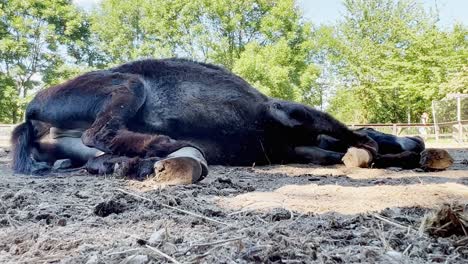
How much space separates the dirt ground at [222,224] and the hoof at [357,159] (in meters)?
1.49

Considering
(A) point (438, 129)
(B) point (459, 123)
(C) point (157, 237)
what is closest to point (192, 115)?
(C) point (157, 237)

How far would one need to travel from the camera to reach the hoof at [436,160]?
383 centimetres

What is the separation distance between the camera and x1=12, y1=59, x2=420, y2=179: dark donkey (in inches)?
159

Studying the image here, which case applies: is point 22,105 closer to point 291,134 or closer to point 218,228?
point 291,134

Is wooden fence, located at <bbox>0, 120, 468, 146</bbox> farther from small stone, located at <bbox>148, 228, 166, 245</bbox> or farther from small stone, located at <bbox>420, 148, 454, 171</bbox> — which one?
small stone, located at <bbox>148, 228, 166, 245</bbox>

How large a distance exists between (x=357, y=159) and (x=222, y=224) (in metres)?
2.66

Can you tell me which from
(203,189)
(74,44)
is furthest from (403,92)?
(203,189)

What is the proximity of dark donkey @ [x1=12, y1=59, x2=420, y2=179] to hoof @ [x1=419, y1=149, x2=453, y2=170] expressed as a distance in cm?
52

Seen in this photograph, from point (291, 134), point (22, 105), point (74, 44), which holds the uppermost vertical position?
point (74, 44)

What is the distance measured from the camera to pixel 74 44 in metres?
29.8

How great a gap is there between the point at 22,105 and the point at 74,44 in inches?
216

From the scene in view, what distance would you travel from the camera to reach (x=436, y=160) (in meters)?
3.84

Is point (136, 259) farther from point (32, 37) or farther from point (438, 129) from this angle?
point (32, 37)

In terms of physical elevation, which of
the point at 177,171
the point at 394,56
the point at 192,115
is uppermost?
the point at 394,56
